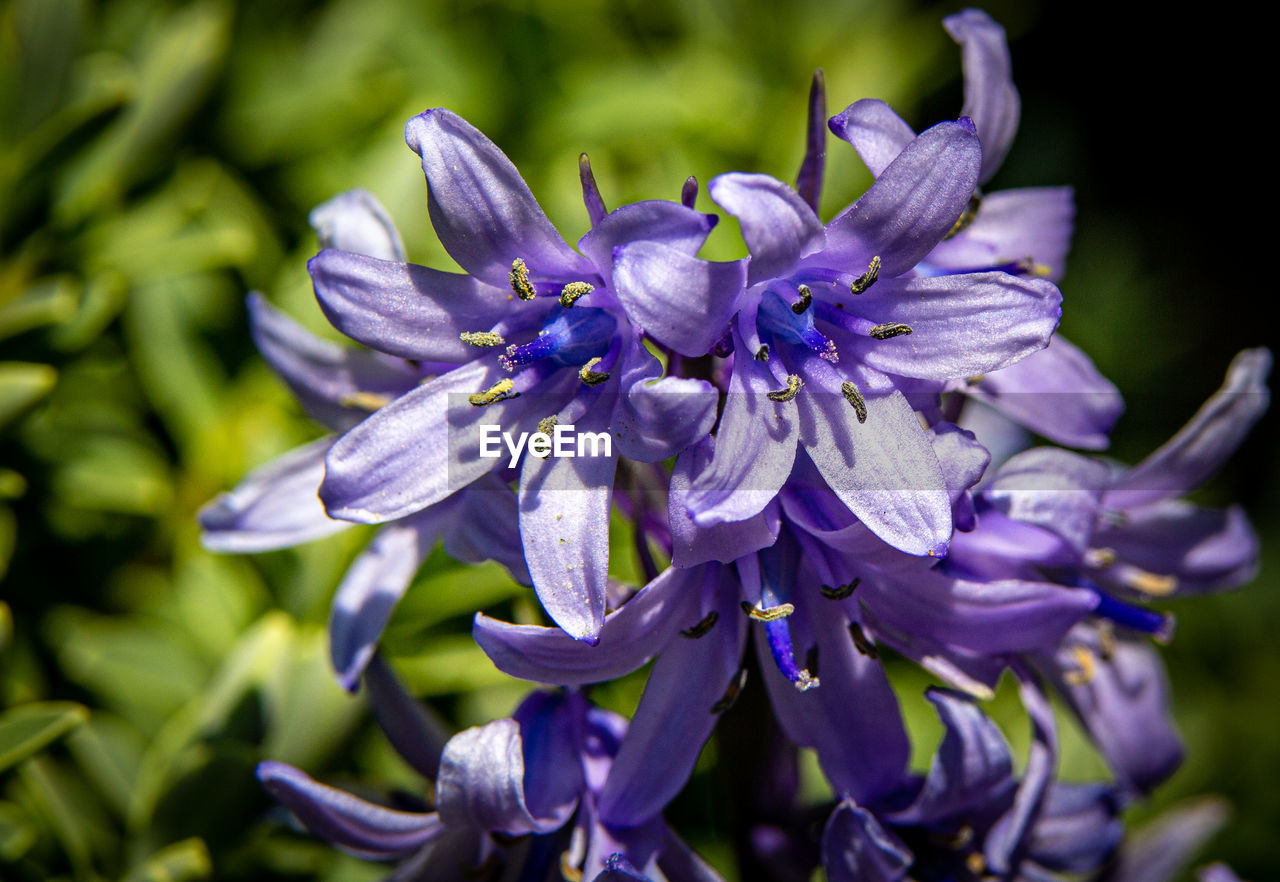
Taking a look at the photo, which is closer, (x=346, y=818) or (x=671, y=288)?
(x=671, y=288)

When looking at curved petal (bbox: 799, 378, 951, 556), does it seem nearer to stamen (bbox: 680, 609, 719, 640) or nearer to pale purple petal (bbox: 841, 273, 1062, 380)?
pale purple petal (bbox: 841, 273, 1062, 380)

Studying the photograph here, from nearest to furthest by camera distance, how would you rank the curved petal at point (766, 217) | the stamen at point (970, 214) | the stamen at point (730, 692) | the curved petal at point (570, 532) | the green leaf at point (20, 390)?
1. the curved petal at point (766, 217)
2. the curved petal at point (570, 532)
3. the stamen at point (730, 692)
4. the stamen at point (970, 214)
5. the green leaf at point (20, 390)

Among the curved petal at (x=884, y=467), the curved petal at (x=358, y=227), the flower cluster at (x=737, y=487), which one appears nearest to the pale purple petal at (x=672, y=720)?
the flower cluster at (x=737, y=487)

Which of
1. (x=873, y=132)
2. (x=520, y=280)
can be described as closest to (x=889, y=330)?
(x=873, y=132)

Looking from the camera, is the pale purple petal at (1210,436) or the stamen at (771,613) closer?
the stamen at (771,613)

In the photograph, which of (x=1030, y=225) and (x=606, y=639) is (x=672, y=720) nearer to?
(x=606, y=639)

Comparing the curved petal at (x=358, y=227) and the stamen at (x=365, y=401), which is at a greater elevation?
the curved petal at (x=358, y=227)

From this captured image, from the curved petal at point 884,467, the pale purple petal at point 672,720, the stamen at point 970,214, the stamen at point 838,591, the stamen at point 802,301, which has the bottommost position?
the pale purple petal at point 672,720

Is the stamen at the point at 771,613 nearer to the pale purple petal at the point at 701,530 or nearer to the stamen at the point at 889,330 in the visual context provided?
the pale purple petal at the point at 701,530
